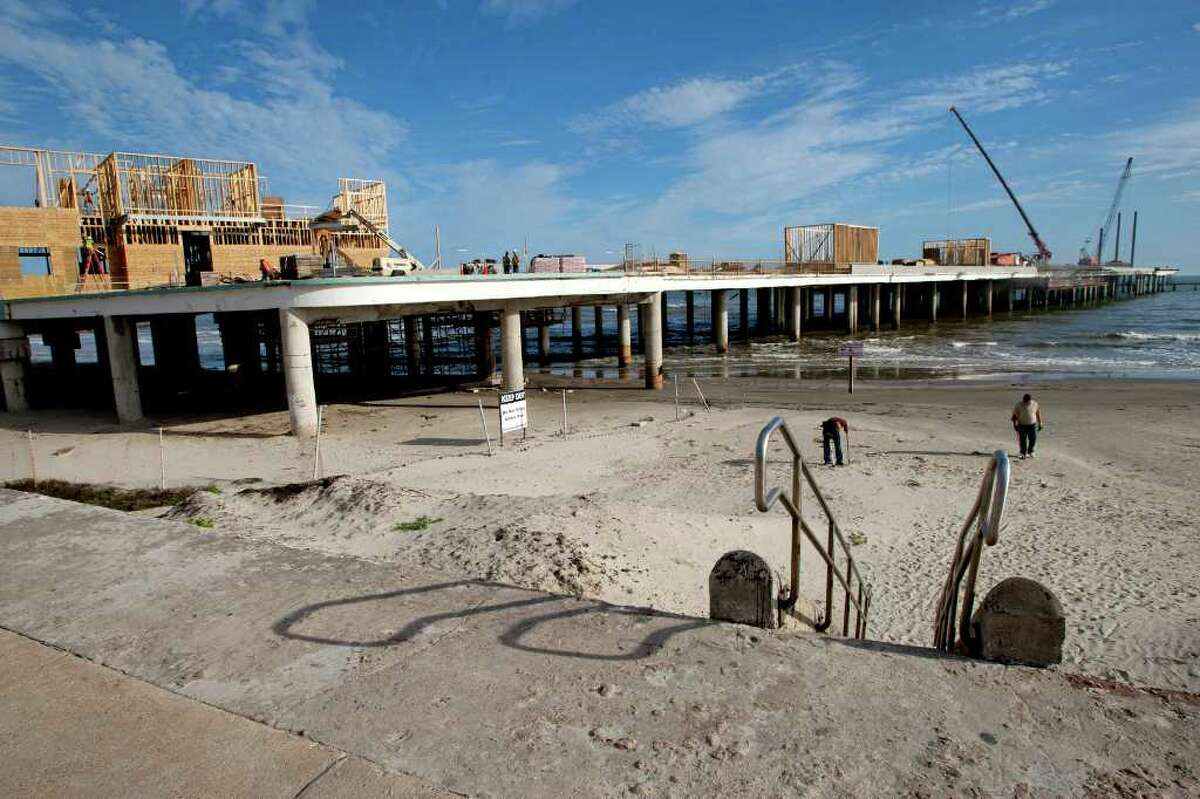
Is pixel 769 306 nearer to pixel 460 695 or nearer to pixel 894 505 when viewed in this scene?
pixel 894 505

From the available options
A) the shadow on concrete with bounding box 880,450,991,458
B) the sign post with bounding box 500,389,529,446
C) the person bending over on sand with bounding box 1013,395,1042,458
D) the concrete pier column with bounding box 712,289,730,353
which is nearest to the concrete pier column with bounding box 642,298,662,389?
the sign post with bounding box 500,389,529,446

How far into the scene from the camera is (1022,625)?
3684 mm

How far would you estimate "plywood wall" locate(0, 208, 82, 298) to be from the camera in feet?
74.5

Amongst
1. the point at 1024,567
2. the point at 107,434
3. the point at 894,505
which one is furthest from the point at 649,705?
the point at 107,434

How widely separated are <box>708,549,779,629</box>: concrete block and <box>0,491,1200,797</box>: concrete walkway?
0.29 metres

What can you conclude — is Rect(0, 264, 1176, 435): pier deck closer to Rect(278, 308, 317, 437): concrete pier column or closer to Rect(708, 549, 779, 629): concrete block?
Rect(278, 308, 317, 437): concrete pier column

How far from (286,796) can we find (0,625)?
2.88 meters

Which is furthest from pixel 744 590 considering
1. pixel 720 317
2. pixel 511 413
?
pixel 720 317

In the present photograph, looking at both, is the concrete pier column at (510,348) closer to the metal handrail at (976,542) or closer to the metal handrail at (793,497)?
Result: the metal handrail at (793,497)

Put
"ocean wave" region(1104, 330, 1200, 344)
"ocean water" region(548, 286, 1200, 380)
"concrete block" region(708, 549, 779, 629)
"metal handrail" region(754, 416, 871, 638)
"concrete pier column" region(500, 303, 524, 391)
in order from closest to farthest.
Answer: "metal handrail" region(754, 416, 871, 638)
"concrete block" region(708, 549, 779, 629)
"concrete pier column" region(500, 303, 524, 391)
"ocean water" region(548, 286, 1200, 380)
"ocean wave" region(1104, 330, 1200, 344)

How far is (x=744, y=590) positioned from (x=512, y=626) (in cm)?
140

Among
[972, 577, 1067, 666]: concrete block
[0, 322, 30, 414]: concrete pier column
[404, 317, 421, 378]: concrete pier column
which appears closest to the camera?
[972, 577, 1067, 666]: concrete block

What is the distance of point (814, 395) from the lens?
997 inches

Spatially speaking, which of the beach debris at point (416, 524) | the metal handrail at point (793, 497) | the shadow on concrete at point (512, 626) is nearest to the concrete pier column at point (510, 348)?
the beach debris at point (416, 524)
